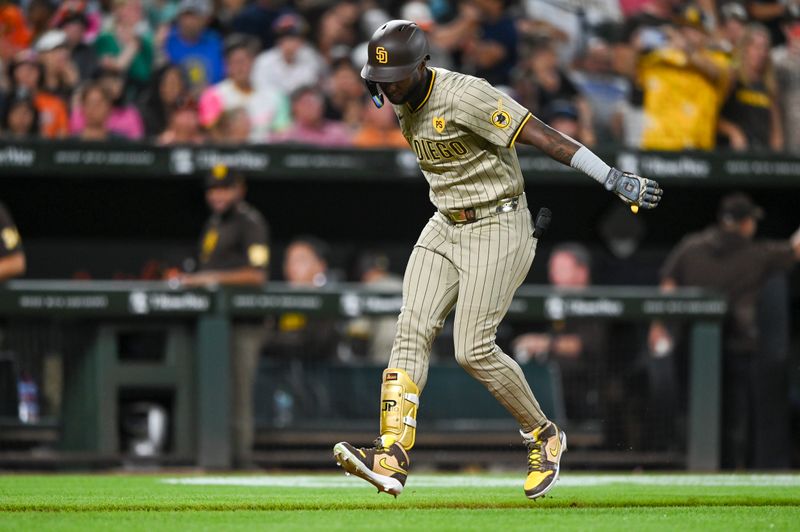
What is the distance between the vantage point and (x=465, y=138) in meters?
5.20

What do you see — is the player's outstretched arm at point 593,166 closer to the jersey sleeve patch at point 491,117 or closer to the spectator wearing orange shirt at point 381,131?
the jersey sleeve patch at point 491,117

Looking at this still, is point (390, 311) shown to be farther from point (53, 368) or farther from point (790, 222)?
point (790, 222)

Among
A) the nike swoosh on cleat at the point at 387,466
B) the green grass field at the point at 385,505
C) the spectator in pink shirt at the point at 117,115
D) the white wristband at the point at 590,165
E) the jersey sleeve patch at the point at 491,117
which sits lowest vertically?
the green grass field at the point at 385,505

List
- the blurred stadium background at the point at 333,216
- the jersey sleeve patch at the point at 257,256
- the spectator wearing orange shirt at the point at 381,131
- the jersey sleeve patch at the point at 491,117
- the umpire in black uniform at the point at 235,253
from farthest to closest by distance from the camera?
the spectator wearing orange shirt at the point at 381,131 < the jersey sleeve patch at the point at 257,256 < the umpire in black uniform at the point at 235,253 < the blurred stadium background at the point at 333,216 < the jersey sleeve patch at the point at 491,117

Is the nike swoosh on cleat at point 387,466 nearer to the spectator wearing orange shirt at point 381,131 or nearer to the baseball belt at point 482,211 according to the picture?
the baseball belt at point 482,211

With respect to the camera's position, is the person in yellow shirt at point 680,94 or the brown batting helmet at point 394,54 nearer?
the brown batting helmet at point 394,54

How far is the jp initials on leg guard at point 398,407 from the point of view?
5.20 m

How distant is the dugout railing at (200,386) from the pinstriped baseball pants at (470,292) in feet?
11.1

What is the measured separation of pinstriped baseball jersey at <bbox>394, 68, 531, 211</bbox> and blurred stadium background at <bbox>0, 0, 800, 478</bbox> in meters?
3.53

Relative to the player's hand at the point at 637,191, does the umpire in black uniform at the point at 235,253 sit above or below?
below

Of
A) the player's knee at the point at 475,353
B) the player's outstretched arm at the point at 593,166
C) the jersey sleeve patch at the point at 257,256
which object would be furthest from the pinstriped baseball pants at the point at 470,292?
the jersey sleeve patch at the point at 257,256

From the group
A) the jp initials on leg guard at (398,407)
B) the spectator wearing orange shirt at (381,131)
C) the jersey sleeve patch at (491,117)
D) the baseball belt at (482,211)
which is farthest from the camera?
the spectator wearing orange shirt at (381,131)

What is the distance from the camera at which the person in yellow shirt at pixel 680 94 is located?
1065 cm

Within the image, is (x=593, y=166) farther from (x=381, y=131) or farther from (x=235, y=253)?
(x=381, y=131)
